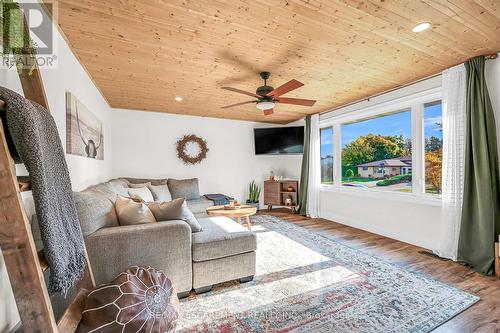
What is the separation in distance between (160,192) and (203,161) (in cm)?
150

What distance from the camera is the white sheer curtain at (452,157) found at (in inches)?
106

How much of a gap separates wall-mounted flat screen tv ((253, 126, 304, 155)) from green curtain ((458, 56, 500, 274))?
3.29 m

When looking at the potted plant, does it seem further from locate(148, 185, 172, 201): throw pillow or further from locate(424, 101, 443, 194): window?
locate(424, 101, 443, 194): window

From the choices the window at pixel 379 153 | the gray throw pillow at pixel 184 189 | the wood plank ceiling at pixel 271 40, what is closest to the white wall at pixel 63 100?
the wood plank ceiling at pixel 271 40

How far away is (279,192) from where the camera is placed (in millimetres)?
5578

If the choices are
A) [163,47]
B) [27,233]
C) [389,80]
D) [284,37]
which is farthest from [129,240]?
[389,80]

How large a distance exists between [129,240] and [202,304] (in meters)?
0.79

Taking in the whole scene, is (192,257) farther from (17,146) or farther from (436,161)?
(436,161)

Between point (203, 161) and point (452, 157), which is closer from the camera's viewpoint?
point (452, 157)

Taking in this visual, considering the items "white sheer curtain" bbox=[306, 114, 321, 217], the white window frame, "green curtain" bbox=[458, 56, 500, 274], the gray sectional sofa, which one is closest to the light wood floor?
"green curtain" bbox=[458, 56, 500, 274]

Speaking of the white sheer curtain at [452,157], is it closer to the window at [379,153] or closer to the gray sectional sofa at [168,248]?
the window at [379,153]

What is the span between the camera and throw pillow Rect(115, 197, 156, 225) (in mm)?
1991

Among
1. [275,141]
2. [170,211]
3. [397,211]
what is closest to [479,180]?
[397,211]

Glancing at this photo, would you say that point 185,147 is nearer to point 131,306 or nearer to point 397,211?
point 131,306
